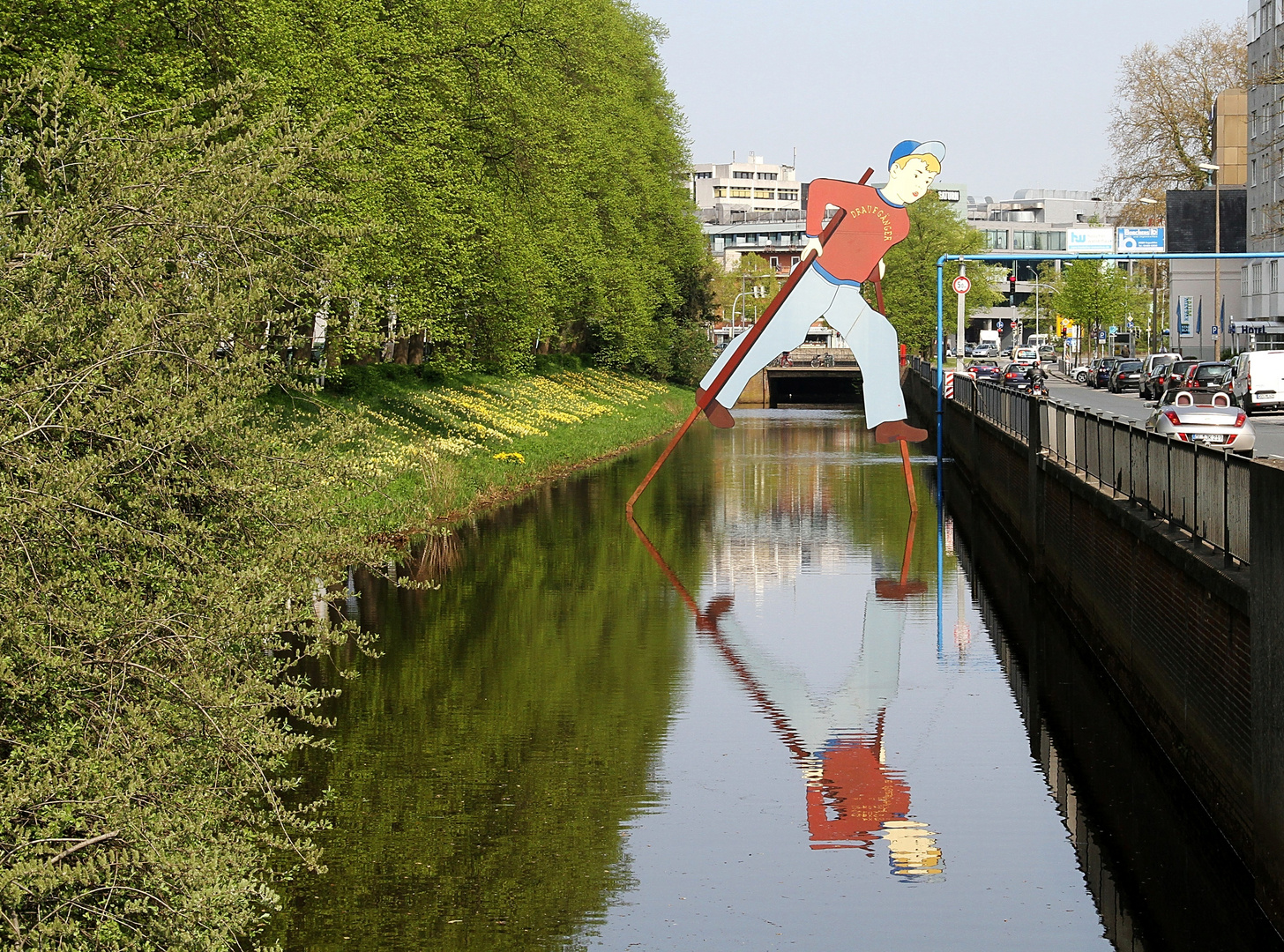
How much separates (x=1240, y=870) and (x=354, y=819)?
554cm

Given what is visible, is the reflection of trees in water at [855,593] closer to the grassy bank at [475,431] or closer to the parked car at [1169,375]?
the grassy bank at [475,431]

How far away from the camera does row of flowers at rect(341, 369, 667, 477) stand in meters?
31.4

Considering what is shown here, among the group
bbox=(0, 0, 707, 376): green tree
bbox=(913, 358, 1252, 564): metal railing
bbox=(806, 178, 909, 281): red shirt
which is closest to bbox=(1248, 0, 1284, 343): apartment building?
bbox=(0, 0, 707, 376): green tree

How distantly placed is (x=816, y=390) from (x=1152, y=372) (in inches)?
1321

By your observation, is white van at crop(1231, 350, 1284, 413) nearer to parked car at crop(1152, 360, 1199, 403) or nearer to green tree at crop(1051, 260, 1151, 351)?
parked car at crop(1152, 360, 1199, 403)

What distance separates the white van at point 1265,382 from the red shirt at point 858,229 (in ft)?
76.2

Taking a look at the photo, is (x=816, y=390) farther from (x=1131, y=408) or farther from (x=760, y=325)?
(x=760, y=325)

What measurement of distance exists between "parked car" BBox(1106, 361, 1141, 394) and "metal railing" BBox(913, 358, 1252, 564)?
48.7 meters

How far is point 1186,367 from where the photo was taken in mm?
60844

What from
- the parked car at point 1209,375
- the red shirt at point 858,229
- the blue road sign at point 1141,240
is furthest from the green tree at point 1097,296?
the red shirt at point 858,229

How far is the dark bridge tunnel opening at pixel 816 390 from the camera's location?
92.2 meters

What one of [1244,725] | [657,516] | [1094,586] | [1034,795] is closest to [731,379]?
[657,516]

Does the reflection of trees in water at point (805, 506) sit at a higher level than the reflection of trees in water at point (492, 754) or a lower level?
lower

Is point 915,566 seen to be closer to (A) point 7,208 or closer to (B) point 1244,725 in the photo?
(B) point 1244,725
